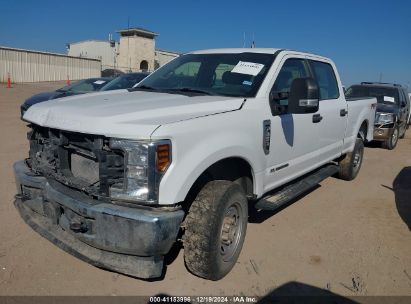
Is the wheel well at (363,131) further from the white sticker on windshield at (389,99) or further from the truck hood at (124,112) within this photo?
the white sticker on windshield at (389,99)

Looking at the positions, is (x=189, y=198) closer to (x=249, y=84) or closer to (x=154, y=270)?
(x=154, y=270)

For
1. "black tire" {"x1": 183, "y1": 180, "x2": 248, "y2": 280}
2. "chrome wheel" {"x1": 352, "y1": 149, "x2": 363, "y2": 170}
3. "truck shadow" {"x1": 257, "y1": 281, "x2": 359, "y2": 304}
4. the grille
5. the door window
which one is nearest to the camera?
the grille

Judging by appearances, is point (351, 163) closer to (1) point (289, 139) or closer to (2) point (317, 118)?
(2) point (317, 118)

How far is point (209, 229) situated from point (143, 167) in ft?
2.52

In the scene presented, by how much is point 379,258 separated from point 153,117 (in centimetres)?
273

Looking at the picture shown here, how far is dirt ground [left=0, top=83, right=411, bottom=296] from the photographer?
3.28 meters

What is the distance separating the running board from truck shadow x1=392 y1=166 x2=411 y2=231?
109 centimetres

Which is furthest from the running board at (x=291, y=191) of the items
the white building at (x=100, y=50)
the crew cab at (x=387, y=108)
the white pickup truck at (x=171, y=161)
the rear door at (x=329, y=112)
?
the white building at (x=100, y=50)

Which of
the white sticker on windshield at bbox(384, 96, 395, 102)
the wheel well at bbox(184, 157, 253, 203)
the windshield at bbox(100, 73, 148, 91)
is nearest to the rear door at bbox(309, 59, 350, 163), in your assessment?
the wheel well at bbox(184, 157, 253, 203)

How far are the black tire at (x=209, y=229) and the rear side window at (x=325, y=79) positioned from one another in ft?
8.13

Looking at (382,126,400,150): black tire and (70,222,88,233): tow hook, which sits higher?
(70,222,88,233): tow hook

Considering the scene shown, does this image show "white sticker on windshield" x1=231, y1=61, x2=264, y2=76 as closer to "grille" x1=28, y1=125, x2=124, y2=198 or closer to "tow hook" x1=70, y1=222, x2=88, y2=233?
"grille" x1=28, y1=125, x2=124, y2=198

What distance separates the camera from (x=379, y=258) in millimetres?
3982

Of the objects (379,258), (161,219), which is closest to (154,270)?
(161,219)
